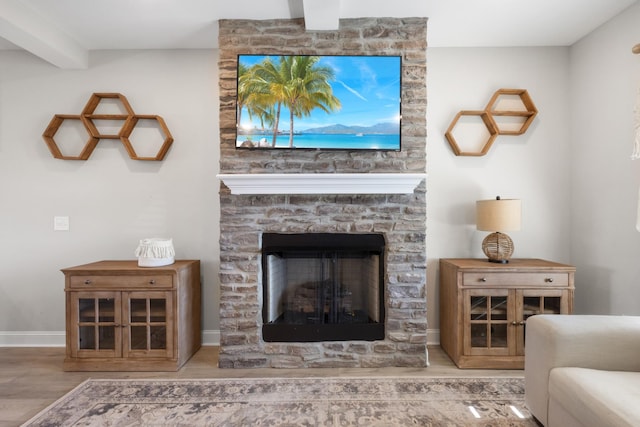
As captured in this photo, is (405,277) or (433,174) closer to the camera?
(405,277)

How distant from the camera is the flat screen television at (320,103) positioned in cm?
270

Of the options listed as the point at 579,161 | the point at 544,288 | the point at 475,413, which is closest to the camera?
the point at 475,413

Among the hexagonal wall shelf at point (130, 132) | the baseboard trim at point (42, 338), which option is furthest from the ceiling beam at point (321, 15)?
the baseboard trim at point (42, 338)

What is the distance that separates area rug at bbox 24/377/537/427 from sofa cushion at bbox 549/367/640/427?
0.48 meters

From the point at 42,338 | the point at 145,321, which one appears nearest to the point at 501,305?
the point at 145,321

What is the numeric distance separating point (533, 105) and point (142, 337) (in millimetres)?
3578

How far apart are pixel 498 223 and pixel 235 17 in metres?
2.45

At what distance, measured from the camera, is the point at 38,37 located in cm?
267

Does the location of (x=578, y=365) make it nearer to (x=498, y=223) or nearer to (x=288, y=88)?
(x=498, y=223)

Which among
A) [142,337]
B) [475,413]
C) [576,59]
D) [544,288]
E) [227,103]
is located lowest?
[475,413]

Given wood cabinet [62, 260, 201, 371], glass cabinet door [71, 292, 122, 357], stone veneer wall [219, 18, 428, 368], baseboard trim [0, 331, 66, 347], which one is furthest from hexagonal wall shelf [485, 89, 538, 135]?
baseboard trim [0, 331, 66, 347]

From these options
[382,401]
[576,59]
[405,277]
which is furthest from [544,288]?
[576,59]

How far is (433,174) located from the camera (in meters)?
3.23

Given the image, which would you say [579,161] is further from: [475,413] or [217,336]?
[217,336]
